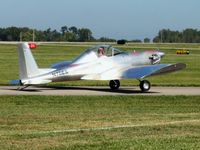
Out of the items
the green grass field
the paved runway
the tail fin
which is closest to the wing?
the paved runway

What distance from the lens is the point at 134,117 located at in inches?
579

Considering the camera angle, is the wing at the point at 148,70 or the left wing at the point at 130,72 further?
the left wing at the point at 130,72

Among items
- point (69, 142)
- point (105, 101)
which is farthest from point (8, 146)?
point (105, 101)

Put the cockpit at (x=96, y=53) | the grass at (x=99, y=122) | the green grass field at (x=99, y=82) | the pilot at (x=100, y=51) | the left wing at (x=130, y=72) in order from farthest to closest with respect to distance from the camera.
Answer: the green grass field at (x=99, y=82) → the pilot at (x=100, y=51) → the cockpit at (x=96, y=53) → the left wing at (x=130, y=72) → the grass at (x=99, y=122)

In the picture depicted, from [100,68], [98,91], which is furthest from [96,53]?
[98,91]

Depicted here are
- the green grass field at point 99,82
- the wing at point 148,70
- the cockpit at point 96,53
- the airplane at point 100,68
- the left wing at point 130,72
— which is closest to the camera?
the airplane at point 100,68

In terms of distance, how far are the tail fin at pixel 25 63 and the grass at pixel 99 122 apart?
8.62ft

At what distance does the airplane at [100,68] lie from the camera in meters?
23.1

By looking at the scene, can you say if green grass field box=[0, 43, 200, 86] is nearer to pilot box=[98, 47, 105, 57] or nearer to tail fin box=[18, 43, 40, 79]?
pilot box=[98, 47, 105, 57]

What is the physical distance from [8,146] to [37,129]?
232 cm

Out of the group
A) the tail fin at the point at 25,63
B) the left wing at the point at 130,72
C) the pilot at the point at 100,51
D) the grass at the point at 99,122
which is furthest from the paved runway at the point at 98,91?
the grass at the point at 99,122

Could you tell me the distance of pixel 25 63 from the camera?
75.5 ft

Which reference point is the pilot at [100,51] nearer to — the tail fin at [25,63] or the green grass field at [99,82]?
the tail fin at [25,63]

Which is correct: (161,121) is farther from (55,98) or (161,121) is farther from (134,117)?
(55,98)
